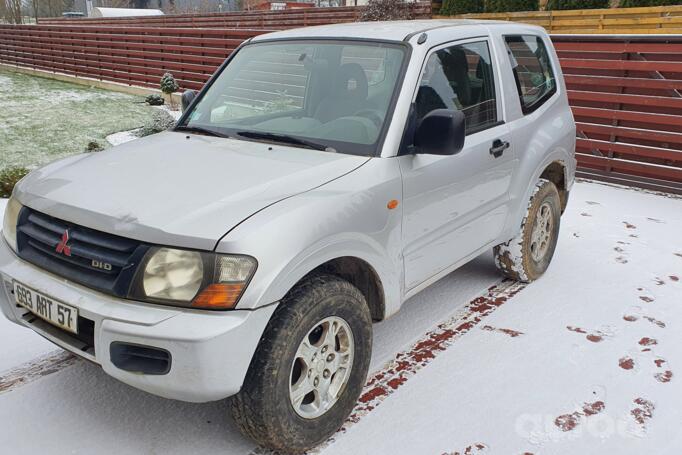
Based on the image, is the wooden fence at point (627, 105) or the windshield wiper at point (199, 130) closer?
the windshield wiper at point (199, 130)

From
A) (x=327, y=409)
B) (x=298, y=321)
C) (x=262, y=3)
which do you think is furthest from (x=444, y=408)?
(x=262, y=3)

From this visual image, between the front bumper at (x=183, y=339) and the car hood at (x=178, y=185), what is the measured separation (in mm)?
266

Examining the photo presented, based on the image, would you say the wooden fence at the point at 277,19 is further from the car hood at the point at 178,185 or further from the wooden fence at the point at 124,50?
the car hood at the point at 178,185

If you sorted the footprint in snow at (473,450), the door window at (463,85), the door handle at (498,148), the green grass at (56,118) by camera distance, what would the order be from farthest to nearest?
the green grass at (56,118)
the door handle at (498,148)
the door window at (463,85)
the footprint in snow at (473,450)

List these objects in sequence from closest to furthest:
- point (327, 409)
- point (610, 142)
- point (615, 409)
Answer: point (327, 409) → point (615, 409) → point (610, 142)

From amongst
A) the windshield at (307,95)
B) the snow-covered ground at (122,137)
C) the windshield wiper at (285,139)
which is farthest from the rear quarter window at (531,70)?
the snow-covered ground at (122,137)

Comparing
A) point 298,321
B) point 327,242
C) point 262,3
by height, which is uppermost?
point 262,3

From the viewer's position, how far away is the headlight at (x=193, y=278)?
7.22 feet

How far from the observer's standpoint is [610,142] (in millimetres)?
7820

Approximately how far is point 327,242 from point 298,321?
35cm

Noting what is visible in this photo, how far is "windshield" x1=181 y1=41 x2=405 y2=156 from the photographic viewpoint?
10.1 ft

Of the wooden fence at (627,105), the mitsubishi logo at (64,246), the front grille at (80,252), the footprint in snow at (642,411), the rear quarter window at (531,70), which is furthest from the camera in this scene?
the wooden fence at (627,105)

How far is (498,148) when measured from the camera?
12.2 ft

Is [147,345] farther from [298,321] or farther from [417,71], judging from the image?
[417,71]
